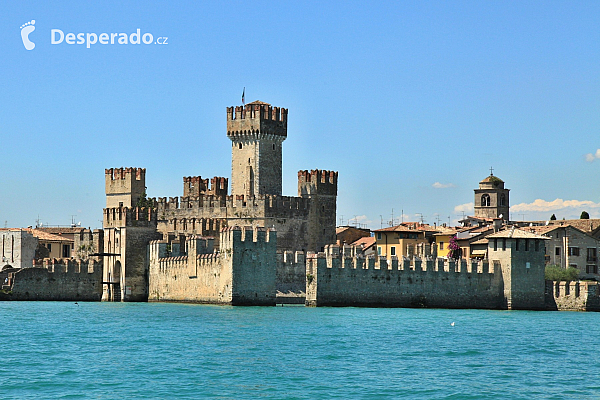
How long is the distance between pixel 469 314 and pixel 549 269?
51.6ft

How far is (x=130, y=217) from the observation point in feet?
225

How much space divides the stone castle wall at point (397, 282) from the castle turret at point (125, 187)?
19.2m

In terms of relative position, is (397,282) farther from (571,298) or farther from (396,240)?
(396,240)

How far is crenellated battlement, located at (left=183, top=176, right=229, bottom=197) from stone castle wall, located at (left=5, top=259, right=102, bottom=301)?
791cm

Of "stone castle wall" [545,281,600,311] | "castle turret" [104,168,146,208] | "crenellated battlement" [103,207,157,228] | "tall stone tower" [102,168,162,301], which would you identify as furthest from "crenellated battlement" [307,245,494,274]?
"castle turret" [104,168,146,208]

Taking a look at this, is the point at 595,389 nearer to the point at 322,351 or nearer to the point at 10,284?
the point at 322,351

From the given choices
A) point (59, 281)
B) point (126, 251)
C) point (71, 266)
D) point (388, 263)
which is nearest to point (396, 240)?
point (388, 263)

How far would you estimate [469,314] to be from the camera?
183 feet

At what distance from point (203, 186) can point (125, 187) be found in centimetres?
525

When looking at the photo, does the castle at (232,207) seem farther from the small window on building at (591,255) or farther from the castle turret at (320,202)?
the small window on building at (591,255)

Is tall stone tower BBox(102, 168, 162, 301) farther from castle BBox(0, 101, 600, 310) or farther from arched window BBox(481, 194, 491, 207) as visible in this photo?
arched window BBox(481, 194, 491, 207)

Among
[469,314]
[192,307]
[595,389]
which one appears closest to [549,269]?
[469,314]

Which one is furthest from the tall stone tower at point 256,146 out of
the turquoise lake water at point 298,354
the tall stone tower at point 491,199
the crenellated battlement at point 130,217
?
the tall stone tower at point 491,199

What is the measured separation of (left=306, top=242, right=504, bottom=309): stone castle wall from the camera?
55.9 metres
